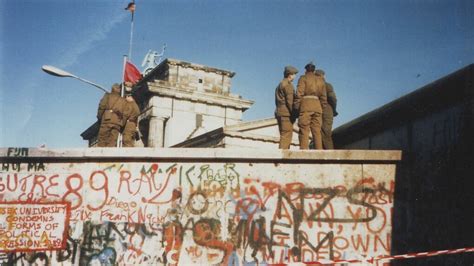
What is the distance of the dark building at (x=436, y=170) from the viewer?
725cm

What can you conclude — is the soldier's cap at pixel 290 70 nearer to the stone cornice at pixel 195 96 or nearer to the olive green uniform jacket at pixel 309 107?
the olive green uniform jacket at pixel 309 107

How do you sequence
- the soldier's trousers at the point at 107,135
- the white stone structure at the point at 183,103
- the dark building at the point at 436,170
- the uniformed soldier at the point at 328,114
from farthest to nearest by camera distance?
1. the white stone structure at the point at 183,103
2. the soldier's trousers at the point at 107,135
3. the uniformed soldier at the point at 328,114
4. the dark building at the point at 436,170

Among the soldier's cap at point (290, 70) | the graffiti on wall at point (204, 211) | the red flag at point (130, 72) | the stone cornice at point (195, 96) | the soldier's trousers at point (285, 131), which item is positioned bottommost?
the graffiti on wall at point (204, 211)

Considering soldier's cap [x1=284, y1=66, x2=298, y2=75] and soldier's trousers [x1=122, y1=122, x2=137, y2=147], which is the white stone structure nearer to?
soldier's trousers [x1=122, y1=122, x2=137, y2=147]

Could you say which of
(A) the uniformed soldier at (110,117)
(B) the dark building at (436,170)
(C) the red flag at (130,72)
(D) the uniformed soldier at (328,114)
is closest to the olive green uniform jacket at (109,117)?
(A) the uniformed soldier at (110,117)

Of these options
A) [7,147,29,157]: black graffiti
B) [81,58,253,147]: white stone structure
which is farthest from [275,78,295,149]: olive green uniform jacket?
[81,58,253,147]: white stone structure

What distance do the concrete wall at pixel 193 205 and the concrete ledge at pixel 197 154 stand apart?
0.02m

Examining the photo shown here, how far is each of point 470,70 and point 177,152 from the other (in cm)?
519

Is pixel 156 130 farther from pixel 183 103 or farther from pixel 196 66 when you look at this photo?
pixel 196 66

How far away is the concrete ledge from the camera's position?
27.6 feet

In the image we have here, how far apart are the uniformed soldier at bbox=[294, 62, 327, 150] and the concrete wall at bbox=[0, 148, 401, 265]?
1.38m

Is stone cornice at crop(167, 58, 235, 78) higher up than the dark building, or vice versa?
stone cornice at crop(167, 58, 235, 78)

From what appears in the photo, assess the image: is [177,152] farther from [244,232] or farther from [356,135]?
[356,135]

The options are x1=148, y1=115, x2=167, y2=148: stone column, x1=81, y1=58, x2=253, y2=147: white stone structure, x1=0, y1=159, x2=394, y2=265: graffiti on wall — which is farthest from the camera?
x1=81, y1=58, x2=253, y2=147: white stone structure
